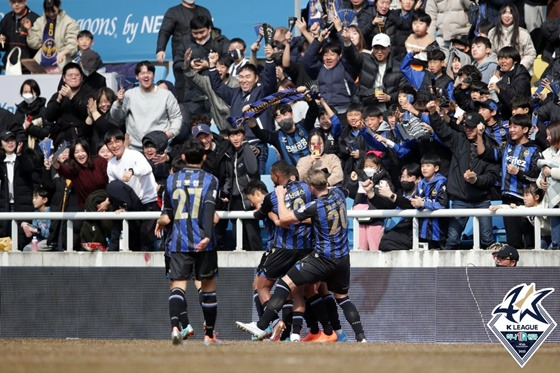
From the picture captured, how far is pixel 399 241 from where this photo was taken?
17.4m

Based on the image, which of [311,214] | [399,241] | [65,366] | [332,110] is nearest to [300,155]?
[332,110]

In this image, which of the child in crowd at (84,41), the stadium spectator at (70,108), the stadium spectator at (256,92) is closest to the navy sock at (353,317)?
the stadium spectator at (256,92)

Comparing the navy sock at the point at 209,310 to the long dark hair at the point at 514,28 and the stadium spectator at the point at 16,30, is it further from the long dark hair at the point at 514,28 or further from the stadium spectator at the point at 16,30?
the stadium spectator at the point at 16,30

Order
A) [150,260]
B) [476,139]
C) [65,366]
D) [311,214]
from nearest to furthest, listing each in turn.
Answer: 1. [65,366]
2. [311,214]
3. [476,139]
4. [150,260]

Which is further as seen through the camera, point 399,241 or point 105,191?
point 105,191

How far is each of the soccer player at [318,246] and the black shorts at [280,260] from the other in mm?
430

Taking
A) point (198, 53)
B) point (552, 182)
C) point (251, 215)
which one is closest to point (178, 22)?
point (198, 53)

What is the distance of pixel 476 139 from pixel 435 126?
0.60 meters

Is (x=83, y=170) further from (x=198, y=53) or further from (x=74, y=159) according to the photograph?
(x=198, y=53)

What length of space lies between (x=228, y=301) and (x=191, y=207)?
392 cm

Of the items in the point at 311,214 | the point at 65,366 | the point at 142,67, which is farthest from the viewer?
the point at 142,67

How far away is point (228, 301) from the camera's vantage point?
18.3 m

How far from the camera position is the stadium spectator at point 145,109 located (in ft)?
65.5

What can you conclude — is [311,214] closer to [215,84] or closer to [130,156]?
[130,156]
